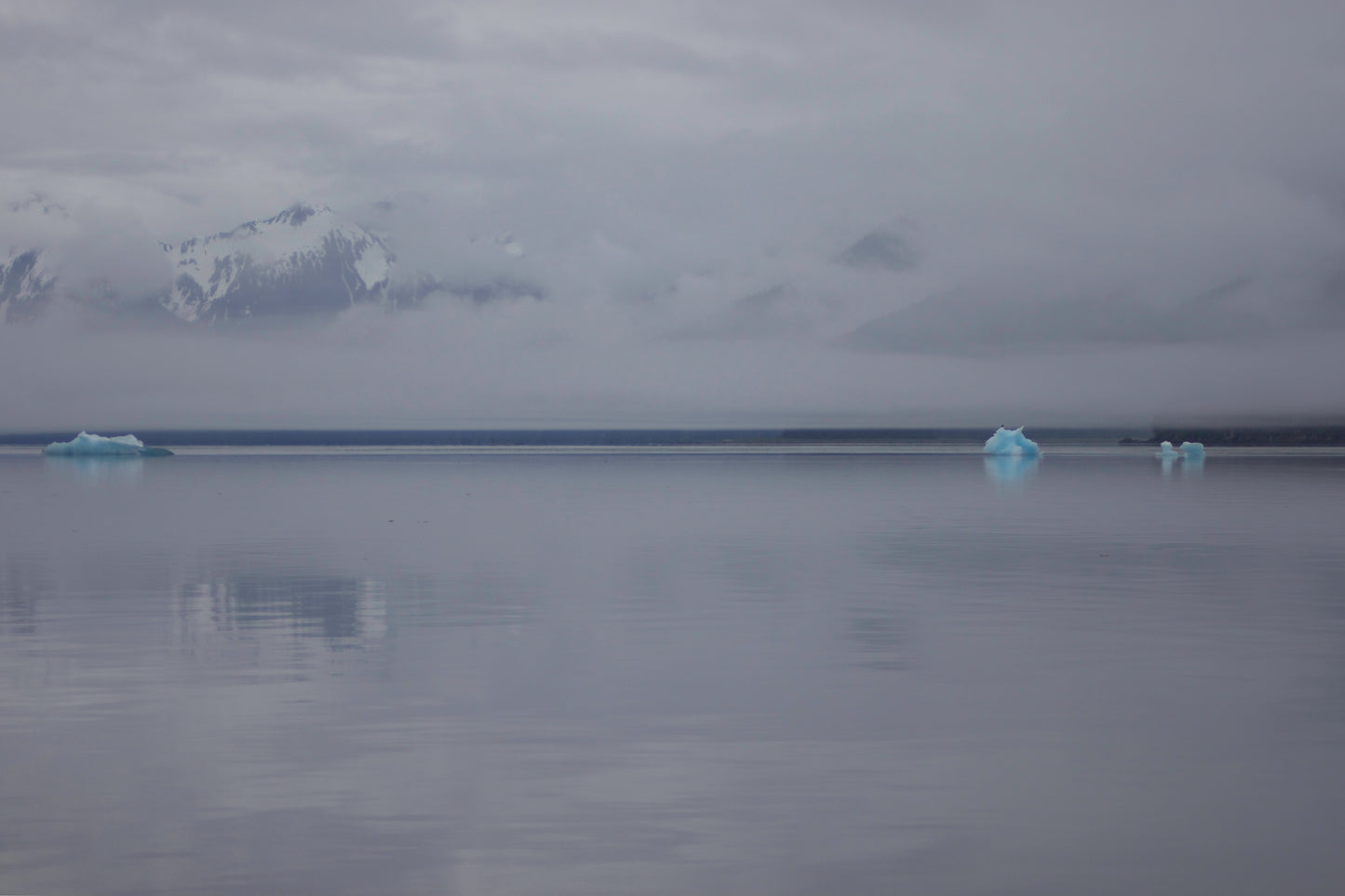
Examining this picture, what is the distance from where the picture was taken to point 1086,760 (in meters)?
9.14

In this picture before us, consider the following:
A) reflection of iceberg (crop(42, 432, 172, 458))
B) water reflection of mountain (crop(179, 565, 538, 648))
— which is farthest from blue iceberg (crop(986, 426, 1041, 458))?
water reflection of mountain (crop(179, 565, 538, 648))

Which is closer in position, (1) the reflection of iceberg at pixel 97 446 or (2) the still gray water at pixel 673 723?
(2) the still gray water at pixel 673 723

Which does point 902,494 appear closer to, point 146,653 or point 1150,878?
point 146,653

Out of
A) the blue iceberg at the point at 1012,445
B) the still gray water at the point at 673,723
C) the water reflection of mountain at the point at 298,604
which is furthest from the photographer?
the blue iceberg at the point at 1012,445

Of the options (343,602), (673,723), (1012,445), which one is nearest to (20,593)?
(343,602)

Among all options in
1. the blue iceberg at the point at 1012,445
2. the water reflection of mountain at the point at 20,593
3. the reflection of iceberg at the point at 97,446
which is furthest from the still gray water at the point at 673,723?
the reflection of iceberg at the point at 97,446

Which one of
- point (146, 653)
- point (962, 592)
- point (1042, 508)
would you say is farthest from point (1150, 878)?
point (1042, 508)

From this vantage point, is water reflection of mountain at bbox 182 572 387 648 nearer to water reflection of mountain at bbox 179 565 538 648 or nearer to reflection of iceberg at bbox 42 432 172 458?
water reflection of mountain at bbox 179 565 538 648

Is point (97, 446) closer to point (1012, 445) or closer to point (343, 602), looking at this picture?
point (1012, 445)

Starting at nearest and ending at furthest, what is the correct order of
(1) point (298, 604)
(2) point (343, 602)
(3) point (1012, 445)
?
(1) point (298, 604) < (2) point (343, 602) < (3) point (1012, 445)

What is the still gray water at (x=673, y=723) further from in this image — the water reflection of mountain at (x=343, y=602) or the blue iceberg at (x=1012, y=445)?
the blue iceberg at (x=1012, y=445)

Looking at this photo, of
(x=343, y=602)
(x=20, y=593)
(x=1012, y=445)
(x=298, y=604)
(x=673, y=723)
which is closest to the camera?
(x=673, y=723)

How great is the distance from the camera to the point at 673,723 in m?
10.4

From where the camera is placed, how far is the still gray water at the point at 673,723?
7109 mm
